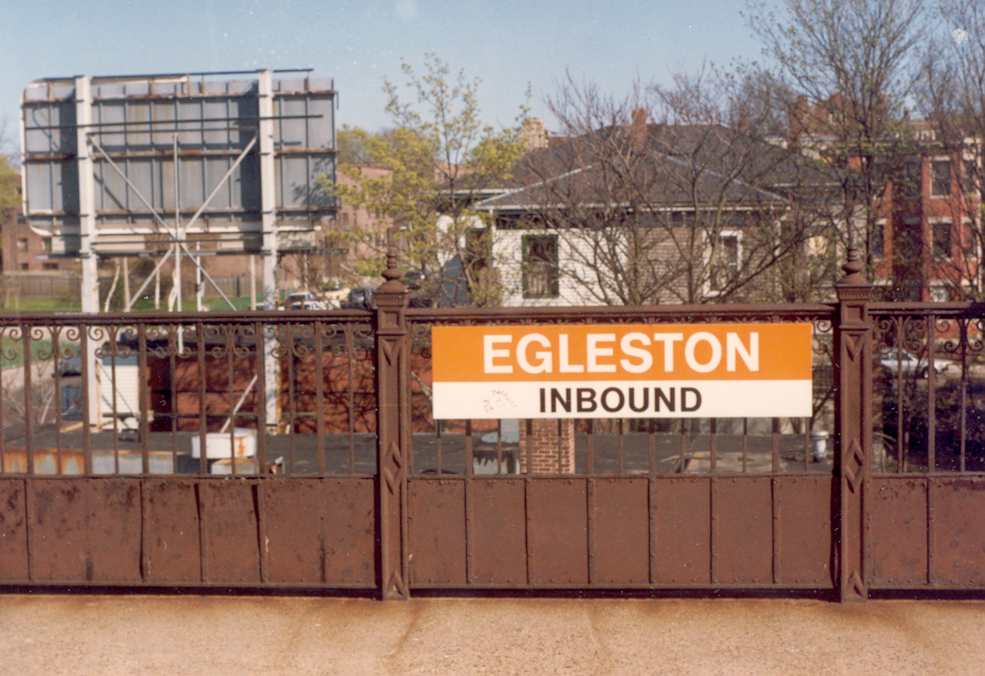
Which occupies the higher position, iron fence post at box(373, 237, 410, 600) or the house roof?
the house roof

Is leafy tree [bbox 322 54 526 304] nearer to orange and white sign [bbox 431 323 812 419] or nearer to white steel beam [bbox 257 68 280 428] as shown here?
white steel beam [bbox 257 68 280 428]

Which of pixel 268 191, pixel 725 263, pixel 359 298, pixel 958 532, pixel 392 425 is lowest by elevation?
pixel 958 532

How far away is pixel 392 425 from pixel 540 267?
17977 millimetres

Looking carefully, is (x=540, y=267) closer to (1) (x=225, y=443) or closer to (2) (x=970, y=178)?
(2) (x=970, y=178)

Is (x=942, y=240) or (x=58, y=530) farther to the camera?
(x=942, y=240)

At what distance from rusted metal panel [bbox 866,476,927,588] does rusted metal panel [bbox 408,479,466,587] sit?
3117 mm

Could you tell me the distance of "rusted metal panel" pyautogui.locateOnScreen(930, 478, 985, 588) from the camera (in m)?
8.01

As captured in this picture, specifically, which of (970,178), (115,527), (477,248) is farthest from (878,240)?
(115,527)

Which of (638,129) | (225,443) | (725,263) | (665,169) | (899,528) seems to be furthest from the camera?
(665,169)

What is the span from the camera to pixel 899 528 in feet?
26.5

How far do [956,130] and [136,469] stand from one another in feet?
74.0

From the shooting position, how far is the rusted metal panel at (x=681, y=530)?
8.12 meters

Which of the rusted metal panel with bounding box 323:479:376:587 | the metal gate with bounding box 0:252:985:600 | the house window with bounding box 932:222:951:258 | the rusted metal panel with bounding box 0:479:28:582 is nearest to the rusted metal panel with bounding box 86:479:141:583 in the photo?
the metal gate with bounding box 0:252:985:600

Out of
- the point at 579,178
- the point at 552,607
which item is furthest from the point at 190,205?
the point at 552,607
